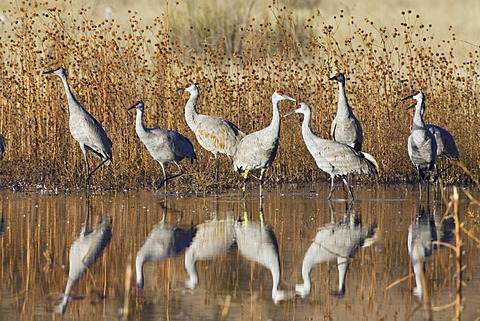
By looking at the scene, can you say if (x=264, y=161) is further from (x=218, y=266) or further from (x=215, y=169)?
(x=218, y=266)

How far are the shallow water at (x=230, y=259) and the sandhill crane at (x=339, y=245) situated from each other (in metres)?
0.01

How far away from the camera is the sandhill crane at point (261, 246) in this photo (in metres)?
6.46

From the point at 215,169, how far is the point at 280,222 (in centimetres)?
455

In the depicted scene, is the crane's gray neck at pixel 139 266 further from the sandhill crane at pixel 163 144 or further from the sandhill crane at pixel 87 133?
the sandhill crane at pixel 87 133

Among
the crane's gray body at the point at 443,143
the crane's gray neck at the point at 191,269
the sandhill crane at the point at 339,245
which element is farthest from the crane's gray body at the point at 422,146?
the crane's gray neck at the point at 191,269

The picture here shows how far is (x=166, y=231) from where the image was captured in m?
8.66

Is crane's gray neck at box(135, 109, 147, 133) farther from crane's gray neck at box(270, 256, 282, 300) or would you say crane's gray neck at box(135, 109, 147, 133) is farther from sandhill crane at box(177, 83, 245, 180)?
crane's gray neck at box(270, 256, 282, 300)

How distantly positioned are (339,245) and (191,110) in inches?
277

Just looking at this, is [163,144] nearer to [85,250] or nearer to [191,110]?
[191,110]

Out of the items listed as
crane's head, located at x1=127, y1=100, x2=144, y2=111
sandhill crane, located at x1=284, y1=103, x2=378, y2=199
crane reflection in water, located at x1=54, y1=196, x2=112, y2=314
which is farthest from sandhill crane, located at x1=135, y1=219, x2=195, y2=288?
crane's head, located at x1=127, y1=100, x2=144, y2=111

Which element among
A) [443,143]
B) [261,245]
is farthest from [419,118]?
[261,245]

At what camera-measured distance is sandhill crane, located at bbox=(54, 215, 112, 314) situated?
6199mm

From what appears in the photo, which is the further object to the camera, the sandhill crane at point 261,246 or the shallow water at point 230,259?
the sandhill crane at point 261,246

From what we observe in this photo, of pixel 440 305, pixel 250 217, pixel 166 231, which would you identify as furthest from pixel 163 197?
pixel 440 305
